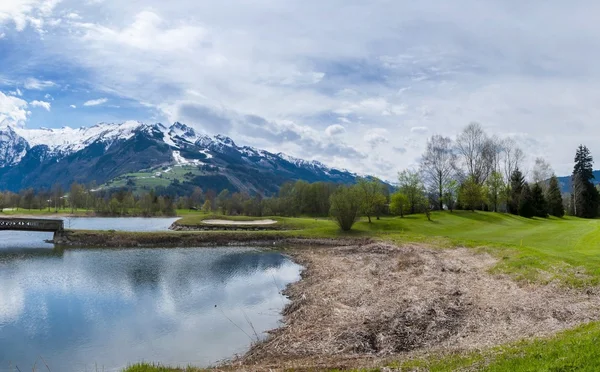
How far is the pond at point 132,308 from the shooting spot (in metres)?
17.6

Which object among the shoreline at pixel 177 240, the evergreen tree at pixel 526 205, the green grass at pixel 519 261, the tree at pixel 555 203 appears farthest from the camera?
the tree at pixel 555 203

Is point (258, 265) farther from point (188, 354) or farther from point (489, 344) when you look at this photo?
point (489, 344)

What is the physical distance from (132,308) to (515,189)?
85.4 m

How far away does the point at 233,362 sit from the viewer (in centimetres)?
1590

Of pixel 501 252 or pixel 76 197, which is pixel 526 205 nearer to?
pixel 501 252

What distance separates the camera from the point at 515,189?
85875 mm

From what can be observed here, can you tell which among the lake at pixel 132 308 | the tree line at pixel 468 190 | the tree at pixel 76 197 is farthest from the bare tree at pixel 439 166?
the tree at pixel 76 197

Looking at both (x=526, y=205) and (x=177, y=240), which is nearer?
(x=177, y=240)

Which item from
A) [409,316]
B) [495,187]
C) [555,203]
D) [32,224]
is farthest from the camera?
[555,203]

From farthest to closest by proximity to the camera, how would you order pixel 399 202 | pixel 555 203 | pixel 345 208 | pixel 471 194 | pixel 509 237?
pixel 555 203
pixel 471 194
pixel 399 202
pixel 345 208
pixel 509 237

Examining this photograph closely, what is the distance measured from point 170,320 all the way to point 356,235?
131 feet

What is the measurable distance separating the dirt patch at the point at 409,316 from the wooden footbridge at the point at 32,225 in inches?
1768

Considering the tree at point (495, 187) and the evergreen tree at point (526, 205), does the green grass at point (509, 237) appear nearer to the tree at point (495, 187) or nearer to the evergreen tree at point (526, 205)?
the evergreen tree at point (526, 205)

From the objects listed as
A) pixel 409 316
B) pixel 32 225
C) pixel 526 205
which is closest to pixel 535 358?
pixel 409 316
